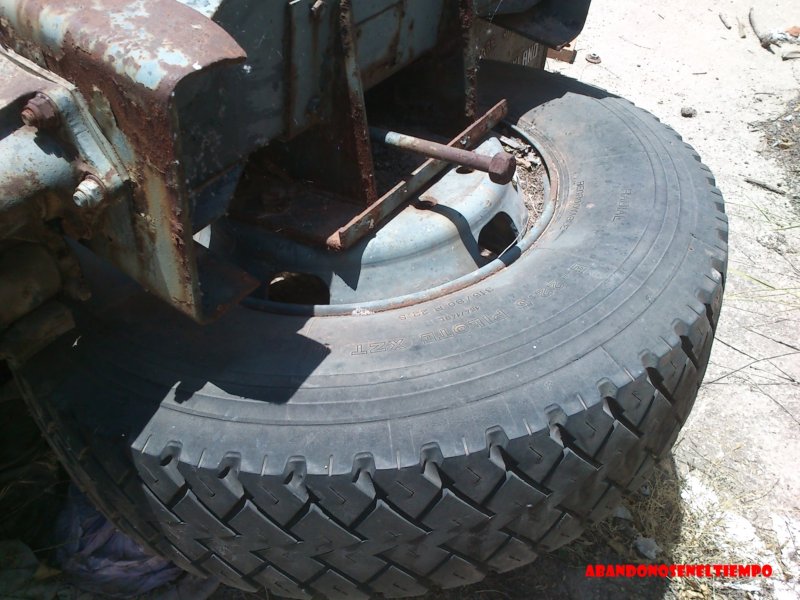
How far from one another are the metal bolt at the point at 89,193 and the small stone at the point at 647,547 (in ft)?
5.96

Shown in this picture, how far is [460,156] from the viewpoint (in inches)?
72.5

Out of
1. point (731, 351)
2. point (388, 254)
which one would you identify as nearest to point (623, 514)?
point (731, 351)

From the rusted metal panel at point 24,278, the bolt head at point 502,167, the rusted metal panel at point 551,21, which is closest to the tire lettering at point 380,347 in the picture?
the bolt head at point 502,167

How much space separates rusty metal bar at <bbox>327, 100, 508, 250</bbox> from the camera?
1.81m

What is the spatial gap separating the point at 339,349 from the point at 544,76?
4.74ft

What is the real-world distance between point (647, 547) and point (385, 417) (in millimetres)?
1224

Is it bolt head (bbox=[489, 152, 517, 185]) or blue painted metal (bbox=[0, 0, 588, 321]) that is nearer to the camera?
blue painted metal (bbox=[0, 0, 588, 321])

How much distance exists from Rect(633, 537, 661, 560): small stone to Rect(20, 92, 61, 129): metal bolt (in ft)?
6.39

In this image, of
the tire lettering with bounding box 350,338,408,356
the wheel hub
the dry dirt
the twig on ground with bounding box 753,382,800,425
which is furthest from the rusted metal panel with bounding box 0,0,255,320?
the twig on ground with bounding box 753,382,800,425

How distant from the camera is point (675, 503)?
2312 millimetres

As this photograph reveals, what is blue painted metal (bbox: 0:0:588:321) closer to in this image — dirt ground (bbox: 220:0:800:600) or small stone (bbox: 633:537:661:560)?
dirt ground (bbox: 220:0:800:600)

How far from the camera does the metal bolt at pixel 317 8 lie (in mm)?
1552

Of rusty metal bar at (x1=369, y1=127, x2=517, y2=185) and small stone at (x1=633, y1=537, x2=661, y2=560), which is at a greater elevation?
rusty metal bar at (x1=369, y1=127, x2=517, y2=185)

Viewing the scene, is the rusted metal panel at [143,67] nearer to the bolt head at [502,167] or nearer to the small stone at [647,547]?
the bolt head at [502,167]
